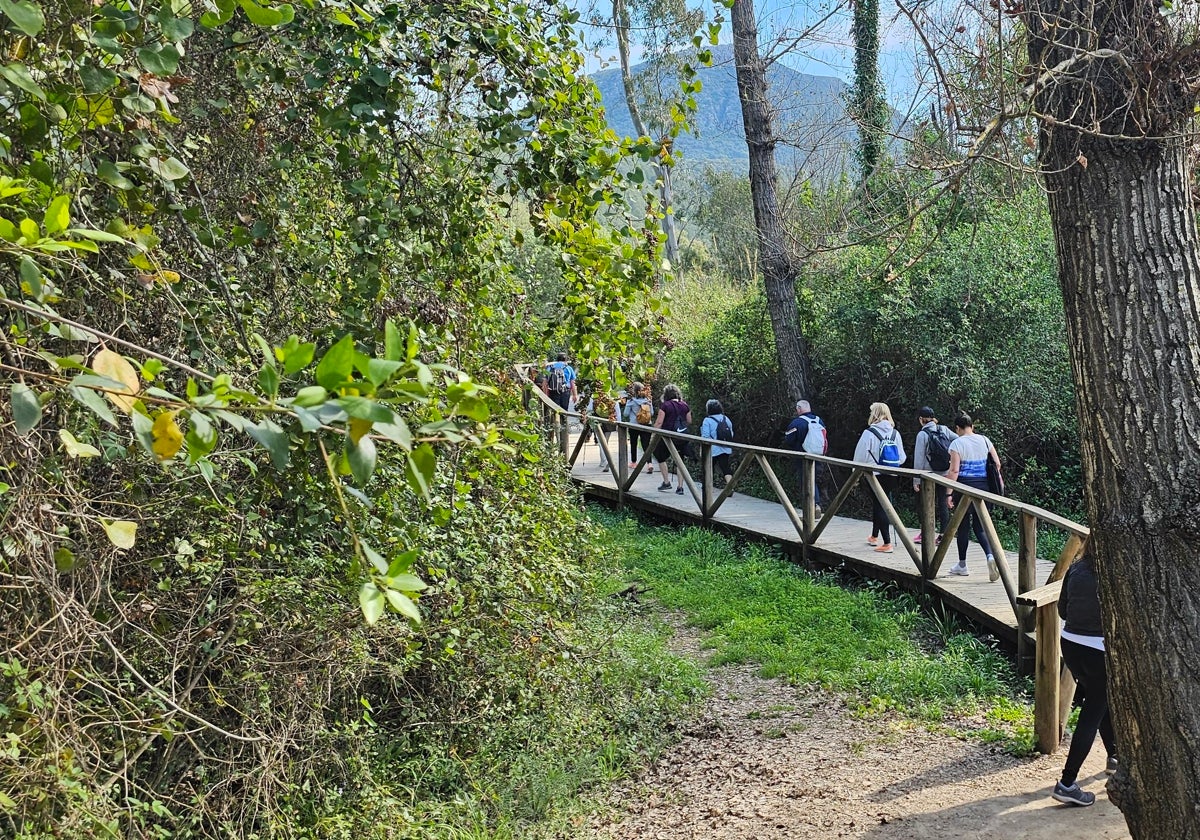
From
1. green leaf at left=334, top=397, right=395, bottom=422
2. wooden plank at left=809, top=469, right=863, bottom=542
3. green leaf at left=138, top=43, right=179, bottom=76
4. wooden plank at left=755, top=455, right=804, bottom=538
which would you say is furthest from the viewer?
wooden plank at left=755, top=455, right=804, bottom=538

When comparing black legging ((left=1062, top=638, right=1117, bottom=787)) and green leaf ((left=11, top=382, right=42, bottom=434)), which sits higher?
green leaf ((left=11, top=382, right=42, bottom=434))

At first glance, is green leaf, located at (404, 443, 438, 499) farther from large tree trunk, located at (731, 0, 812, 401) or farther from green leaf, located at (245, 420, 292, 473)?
large tree trunk, located at (731, 0, 812, 401)

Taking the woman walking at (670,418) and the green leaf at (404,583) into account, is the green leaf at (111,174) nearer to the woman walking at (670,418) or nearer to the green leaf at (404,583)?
the green leaf at (404,583)

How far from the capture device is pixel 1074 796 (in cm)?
480

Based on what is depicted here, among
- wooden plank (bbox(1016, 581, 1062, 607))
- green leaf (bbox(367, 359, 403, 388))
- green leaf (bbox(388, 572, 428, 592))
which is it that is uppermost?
green leaf (bbox(367, 359, 403, 388))

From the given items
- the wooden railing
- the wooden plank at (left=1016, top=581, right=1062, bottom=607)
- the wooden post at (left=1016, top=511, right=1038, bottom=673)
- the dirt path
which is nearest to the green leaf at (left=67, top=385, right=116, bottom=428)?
the wooden railing

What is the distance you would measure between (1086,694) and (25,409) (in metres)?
4.76

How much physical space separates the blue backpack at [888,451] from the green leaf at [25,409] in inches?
347

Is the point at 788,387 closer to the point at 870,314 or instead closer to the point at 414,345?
the point at 870,314

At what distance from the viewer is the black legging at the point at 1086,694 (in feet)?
14.9

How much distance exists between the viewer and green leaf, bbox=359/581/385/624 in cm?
112

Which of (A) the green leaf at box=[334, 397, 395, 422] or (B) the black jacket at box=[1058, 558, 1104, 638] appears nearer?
(A) the green leaf at box=[334, 397, 395, 422]

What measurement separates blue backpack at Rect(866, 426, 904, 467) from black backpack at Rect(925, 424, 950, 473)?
2.60ft

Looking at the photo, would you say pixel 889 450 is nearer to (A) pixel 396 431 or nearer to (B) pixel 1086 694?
(B) pixel 1086 694
